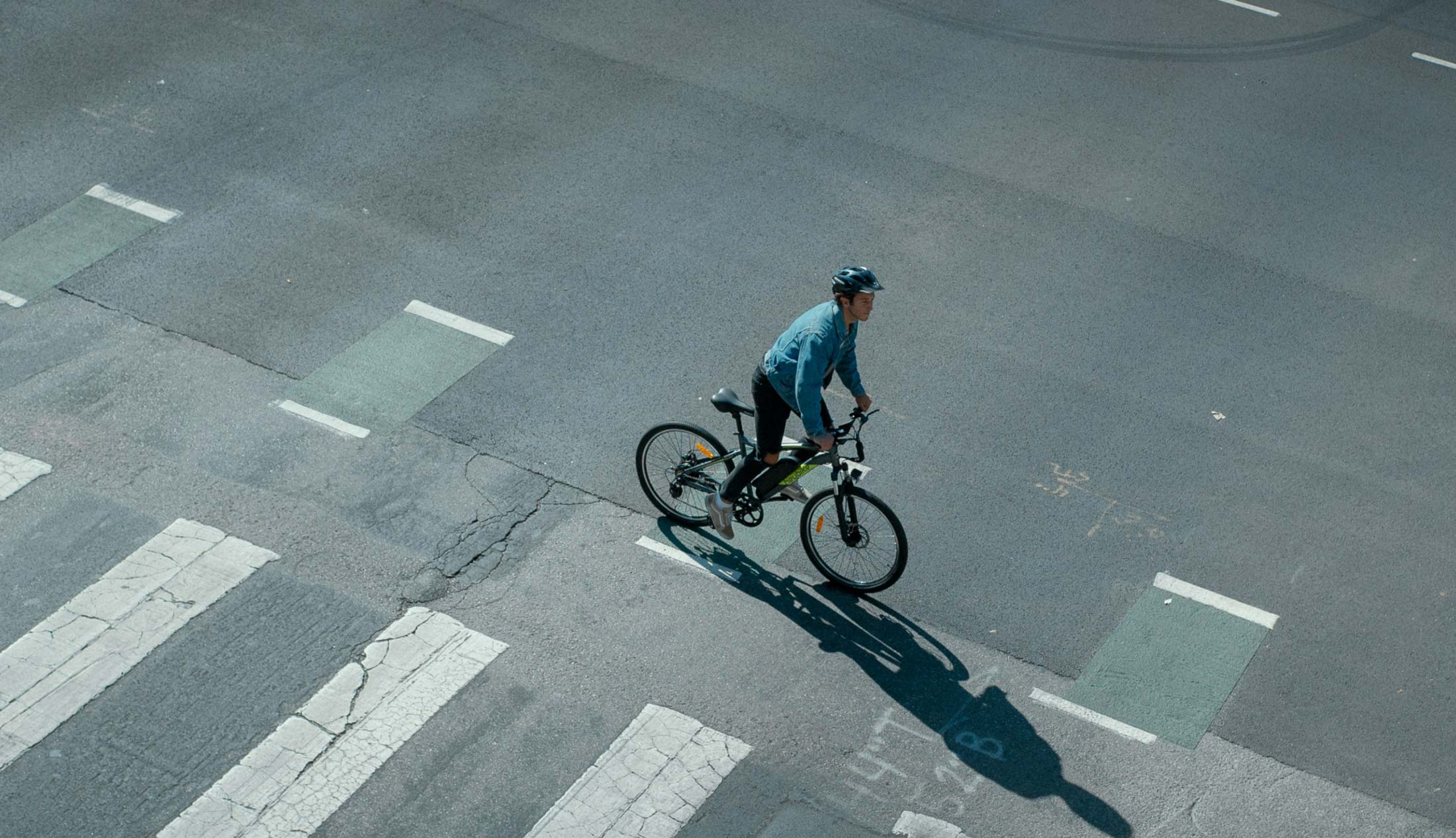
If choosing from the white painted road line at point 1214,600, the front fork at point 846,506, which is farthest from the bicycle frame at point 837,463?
the white painted road line at point 1214,600

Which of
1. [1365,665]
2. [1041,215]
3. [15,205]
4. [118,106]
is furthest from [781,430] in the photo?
[118,106]

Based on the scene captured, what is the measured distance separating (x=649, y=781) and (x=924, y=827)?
1461 millimetres

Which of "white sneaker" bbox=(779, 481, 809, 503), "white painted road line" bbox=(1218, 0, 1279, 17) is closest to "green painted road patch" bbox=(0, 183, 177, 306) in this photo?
"white sneaker" bbox=(779, 481, 809, 503)

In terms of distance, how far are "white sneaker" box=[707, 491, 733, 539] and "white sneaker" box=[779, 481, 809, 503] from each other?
36 centimetres

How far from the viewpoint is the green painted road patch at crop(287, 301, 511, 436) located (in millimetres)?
9719

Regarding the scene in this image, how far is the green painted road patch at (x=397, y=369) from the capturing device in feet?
31.9

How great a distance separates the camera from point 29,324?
10344 mm

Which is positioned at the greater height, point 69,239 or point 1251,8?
point 1251,8

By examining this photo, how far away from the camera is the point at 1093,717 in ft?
25.1

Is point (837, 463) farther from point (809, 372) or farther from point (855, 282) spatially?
point (855, 282)

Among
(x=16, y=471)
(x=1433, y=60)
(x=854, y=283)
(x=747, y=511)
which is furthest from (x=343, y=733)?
(x=1433, y=60)

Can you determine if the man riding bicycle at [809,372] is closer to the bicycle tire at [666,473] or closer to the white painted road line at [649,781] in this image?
the bicycle tire at [666,473]

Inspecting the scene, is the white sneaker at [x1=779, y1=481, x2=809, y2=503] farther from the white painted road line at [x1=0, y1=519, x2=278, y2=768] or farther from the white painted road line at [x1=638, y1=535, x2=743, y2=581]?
the white painted road line at [x1=0, y1=519, x2=278, y2=768]

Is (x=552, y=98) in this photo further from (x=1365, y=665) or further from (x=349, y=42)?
(x=1365, y=665)
